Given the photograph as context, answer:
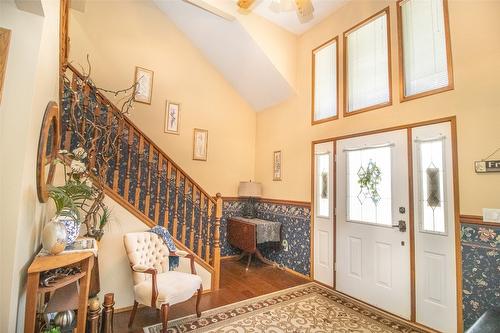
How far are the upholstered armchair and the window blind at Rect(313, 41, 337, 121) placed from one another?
2990mm

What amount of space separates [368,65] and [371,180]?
1.63m

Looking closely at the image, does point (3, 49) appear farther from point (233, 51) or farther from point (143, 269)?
point (233, 51)

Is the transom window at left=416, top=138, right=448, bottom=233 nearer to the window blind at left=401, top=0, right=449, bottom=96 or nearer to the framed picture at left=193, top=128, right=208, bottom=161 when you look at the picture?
the window blind at left=401, top=0, right=449, bottom=96

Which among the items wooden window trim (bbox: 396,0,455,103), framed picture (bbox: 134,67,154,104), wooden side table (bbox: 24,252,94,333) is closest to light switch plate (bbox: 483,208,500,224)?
wooden window trim (bbox: 396,0,455,103)

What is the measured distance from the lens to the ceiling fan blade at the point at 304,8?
8.38 ft

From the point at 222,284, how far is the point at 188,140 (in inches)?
102

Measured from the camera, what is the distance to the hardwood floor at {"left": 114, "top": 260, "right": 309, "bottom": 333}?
8.75 feet

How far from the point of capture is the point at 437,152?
8.84ft

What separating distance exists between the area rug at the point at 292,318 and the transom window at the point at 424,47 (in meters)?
2.64

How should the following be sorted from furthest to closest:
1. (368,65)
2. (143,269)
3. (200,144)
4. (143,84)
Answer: (200,144)
(143,84)
(368,65)
(143,269)

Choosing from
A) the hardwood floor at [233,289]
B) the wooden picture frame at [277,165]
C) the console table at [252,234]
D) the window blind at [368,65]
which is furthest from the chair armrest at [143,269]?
the window blind at [368,65]

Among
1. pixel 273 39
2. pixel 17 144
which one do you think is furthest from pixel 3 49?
pixel 273 39

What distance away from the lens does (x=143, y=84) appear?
14.0 ft

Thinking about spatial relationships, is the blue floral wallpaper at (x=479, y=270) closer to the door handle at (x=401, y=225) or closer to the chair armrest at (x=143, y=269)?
the door handle at (x=401, y=225)
